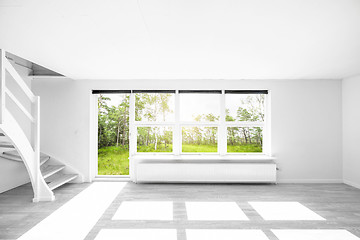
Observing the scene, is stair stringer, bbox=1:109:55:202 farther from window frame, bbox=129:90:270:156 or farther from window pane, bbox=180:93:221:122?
window pane, bbox=180:93:221:122

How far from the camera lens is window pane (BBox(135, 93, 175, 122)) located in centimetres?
580

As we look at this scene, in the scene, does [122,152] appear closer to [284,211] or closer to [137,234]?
[137,234]

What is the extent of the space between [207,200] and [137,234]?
160 cm

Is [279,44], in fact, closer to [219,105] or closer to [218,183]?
[219,105]

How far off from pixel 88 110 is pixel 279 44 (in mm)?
4247

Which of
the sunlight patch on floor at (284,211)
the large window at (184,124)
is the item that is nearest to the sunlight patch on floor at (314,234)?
the sunlight patch on floor at (284,211)

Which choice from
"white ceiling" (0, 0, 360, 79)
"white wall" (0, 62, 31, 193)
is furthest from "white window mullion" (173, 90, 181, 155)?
"white wall" (0, 62, 31, 193)

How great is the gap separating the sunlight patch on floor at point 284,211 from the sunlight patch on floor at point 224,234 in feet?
1.82

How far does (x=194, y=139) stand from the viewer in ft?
19.0

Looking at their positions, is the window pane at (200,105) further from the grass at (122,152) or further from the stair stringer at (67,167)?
the stair stringer at (67,167)

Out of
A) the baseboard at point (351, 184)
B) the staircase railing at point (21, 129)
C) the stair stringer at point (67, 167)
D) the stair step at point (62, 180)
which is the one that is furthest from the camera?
the stair stringer at point (67, 167)

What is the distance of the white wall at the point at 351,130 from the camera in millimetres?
5027

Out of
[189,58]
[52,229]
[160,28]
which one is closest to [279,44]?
[189,58]

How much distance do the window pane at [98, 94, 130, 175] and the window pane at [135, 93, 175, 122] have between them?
0.32 meters
